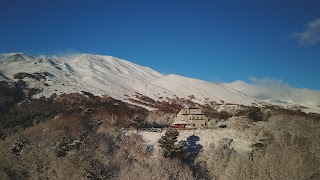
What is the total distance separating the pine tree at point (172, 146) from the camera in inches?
2611

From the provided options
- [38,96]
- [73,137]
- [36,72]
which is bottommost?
[73,137]

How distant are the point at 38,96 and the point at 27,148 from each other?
7345 cm

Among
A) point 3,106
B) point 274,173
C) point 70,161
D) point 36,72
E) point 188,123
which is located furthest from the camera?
point 36,72

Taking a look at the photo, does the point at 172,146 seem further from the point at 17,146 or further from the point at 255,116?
the point at 17,146

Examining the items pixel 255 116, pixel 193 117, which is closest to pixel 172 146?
pixel 193 117

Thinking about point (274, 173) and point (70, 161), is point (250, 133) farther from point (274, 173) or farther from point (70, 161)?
point (70, 161)

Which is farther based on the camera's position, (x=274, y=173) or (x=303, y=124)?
(x=303, y=124)

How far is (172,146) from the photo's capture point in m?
66.9

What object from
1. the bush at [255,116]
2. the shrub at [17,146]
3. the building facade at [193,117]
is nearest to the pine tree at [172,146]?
the building facade at [193,117]

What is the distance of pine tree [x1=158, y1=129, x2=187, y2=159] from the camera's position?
66.3 m

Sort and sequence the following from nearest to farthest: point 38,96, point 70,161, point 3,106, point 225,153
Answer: point 70,161
point 225,153
point 3,106
point 38,96

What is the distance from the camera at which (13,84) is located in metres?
150

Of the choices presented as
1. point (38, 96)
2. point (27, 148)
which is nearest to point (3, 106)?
point (38, 96)

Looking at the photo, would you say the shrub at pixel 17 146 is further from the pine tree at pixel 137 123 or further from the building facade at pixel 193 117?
the building facade at pixel 193 117
